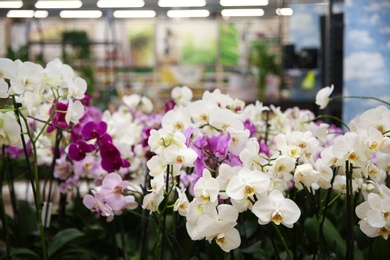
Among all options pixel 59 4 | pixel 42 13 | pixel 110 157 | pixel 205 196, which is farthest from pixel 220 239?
pixel 42 13

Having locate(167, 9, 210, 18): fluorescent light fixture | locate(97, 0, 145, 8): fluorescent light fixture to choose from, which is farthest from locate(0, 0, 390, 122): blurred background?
locate(97, 0, 145, 8): fluorescent light fixture

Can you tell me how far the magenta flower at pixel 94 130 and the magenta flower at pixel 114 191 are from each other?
0.16 m

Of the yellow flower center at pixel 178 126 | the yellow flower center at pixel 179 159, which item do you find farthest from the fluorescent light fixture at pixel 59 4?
the yellow flower center at pixel 179 159

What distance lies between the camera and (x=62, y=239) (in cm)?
Answer: 167

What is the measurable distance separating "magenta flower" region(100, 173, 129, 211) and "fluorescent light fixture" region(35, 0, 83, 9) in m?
2.91

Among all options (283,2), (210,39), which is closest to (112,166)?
(283,2)

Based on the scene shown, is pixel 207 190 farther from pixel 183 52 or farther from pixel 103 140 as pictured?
pixel 183 52

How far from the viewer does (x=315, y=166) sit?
126 centimetres

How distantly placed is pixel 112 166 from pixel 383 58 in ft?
5.29

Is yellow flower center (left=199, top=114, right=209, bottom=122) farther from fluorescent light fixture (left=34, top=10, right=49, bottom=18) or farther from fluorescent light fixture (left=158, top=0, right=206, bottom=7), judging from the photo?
fluorescent light fixture (left=34, top=10, right=49, bottom=18)

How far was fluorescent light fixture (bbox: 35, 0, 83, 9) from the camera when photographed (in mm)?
4078

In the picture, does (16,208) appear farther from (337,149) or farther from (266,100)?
(266,100)

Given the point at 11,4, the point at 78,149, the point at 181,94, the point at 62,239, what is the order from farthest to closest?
the point at 11,4, the point at 181,94, the point at 62,239, the point at 78,149

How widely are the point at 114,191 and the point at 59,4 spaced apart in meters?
3.03
